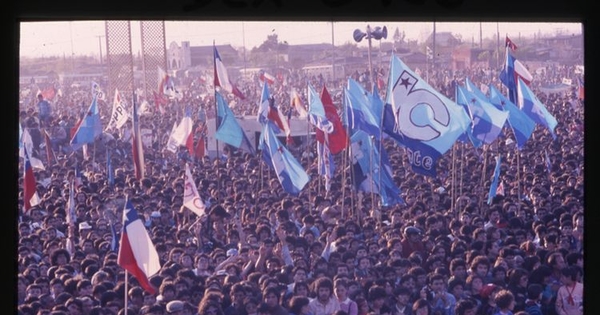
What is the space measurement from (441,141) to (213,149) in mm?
3955

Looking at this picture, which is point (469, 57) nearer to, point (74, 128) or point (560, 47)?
point (560, 47)

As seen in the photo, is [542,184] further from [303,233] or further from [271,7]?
[271,7]

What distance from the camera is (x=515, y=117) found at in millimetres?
7762

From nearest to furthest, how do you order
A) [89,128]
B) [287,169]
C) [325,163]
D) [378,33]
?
[378,33] < [287,169] < [325,163] < [89,128]

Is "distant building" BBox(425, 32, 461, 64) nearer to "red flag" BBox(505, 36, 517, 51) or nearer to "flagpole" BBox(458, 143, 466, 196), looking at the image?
"red flag" BBox(505, 36, 517, 51)

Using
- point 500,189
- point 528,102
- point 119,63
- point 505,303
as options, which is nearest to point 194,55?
point 119,63

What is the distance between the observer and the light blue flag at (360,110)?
6.81 m

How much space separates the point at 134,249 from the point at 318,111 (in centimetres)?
322

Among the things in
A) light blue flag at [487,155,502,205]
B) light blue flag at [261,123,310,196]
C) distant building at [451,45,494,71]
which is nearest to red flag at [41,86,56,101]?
light blue flag at [261,123,310,196]

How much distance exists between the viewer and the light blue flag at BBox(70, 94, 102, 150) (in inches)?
312

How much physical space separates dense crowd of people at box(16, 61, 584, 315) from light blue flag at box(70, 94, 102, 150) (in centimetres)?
11

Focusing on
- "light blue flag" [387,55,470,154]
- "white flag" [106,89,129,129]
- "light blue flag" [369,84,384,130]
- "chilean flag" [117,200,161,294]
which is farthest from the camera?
"white flag" [106,89,129,129]

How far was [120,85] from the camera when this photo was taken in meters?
7.43
